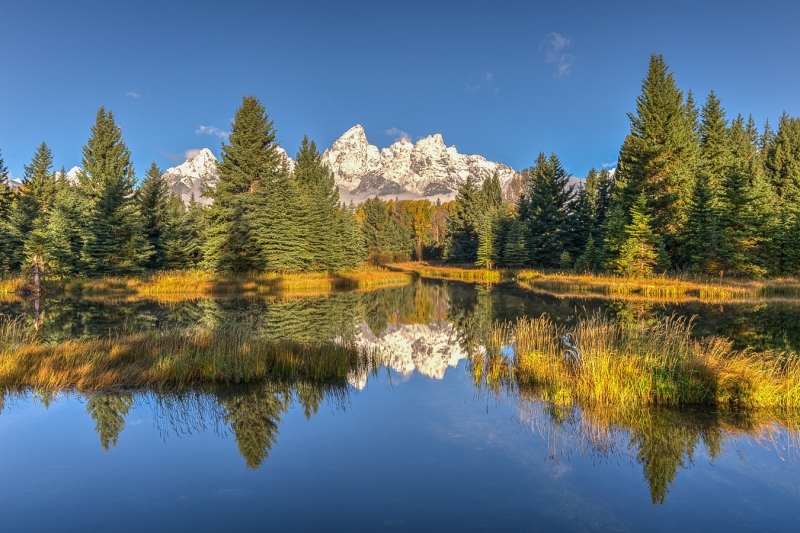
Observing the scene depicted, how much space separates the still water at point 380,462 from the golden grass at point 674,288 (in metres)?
20.8

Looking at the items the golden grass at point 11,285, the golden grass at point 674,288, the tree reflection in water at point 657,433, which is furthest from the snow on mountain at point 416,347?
the golden grass at point 11,285

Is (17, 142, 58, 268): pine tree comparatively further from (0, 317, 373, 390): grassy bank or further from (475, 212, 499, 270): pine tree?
(475, 212, 499, 270): pine tree

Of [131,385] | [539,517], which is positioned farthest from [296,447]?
[131,385]

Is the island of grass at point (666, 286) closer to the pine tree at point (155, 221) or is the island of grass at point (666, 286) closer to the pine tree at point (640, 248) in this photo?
the pine tree at point (640, 248)

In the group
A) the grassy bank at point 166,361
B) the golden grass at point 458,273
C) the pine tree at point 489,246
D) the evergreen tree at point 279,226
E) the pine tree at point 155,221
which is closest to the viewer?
the grassy bank at point 166,361

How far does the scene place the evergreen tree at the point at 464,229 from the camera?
220 ft

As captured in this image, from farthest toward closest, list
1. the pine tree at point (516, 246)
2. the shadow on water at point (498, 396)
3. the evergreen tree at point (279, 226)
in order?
the pine tree at point (516, 246) < the evergreen tree at point (279, 226) < the shadow on water at point (498, 396)

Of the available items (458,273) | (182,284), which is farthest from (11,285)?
(458,273)

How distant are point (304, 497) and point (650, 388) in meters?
6.19

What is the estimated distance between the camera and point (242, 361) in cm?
1035

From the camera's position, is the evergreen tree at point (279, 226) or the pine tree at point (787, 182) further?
the evergreen tree at point (279, 226)

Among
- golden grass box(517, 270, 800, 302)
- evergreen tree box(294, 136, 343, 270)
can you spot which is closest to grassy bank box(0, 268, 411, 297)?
evergreen tree box(294, 136, 343, 270)

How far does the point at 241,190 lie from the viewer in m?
38.7

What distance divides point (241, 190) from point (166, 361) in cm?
3066
